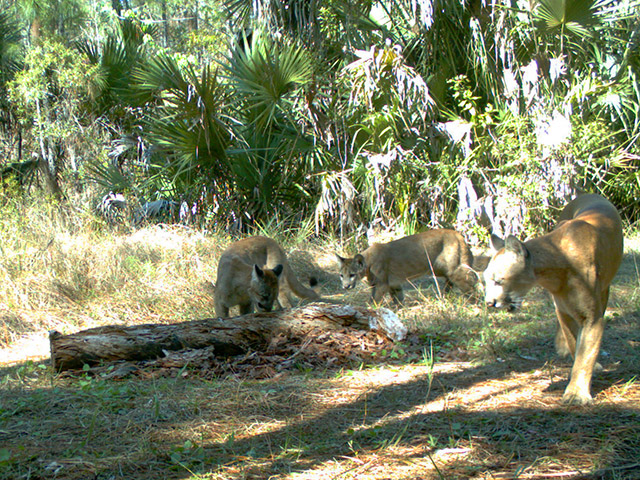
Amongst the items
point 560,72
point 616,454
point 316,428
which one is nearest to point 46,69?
point 560,72

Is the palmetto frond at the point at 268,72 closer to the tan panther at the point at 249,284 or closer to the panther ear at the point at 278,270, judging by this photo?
the tan panther at the point at 249,284

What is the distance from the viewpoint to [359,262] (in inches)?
351

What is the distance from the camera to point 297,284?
8.55 m

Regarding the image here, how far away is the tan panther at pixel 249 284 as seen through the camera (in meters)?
7.44

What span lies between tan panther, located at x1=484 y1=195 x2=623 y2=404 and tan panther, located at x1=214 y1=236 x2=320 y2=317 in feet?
12.1

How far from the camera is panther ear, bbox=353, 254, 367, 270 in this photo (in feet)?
29.0

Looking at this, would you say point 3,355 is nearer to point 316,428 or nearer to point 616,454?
point 316,428

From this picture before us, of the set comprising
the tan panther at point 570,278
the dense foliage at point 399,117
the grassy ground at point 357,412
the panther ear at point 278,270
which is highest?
the dense foliage at point 399,117

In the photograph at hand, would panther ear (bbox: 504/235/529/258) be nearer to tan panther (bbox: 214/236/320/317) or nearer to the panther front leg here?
the panther front leg

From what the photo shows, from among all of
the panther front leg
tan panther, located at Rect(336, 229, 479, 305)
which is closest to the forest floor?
the panther front leg

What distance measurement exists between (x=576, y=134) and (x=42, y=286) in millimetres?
8896

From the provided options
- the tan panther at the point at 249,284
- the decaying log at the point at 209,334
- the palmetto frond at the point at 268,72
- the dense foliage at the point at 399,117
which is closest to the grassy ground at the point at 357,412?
Answer: the decaying log at the point at 209,334

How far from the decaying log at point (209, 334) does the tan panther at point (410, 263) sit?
259 centimetres

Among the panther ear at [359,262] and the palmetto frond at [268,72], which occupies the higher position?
the palmetto frond at [268,72]
